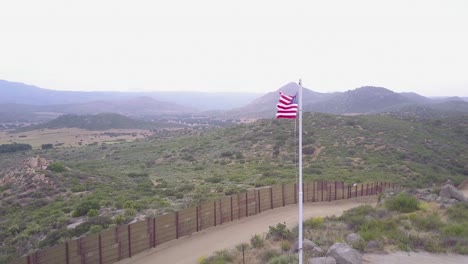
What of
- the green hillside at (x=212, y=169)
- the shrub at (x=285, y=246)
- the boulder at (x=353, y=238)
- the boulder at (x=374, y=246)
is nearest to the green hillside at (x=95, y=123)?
the green hillside at (x=212, y=169)

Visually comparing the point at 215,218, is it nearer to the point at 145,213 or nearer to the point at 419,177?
the point at 145,213

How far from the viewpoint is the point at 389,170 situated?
141 feet

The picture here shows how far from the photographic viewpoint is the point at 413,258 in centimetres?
1456

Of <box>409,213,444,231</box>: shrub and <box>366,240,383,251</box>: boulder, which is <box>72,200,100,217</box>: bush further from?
<box>409,213,444,231</box>: shrub

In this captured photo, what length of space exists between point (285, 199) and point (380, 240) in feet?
40.1

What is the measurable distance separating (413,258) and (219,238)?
33.7 ft

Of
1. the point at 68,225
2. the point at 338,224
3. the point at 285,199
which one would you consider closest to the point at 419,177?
the point at 285,199

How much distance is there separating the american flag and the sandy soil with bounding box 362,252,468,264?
6790 mm

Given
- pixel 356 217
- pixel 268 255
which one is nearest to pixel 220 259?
pixel 268 255

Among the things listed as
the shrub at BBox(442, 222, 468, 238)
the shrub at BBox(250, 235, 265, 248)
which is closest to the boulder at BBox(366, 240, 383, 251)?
the shrub at BBox(442, 222, 468, 238)

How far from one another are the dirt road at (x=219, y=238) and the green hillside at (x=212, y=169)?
3.85 metres

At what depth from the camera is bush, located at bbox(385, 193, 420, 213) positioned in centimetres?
2163

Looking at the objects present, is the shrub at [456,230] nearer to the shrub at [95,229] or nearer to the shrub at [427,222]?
the shrub at [427,222]

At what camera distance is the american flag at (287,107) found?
11.8 metres
